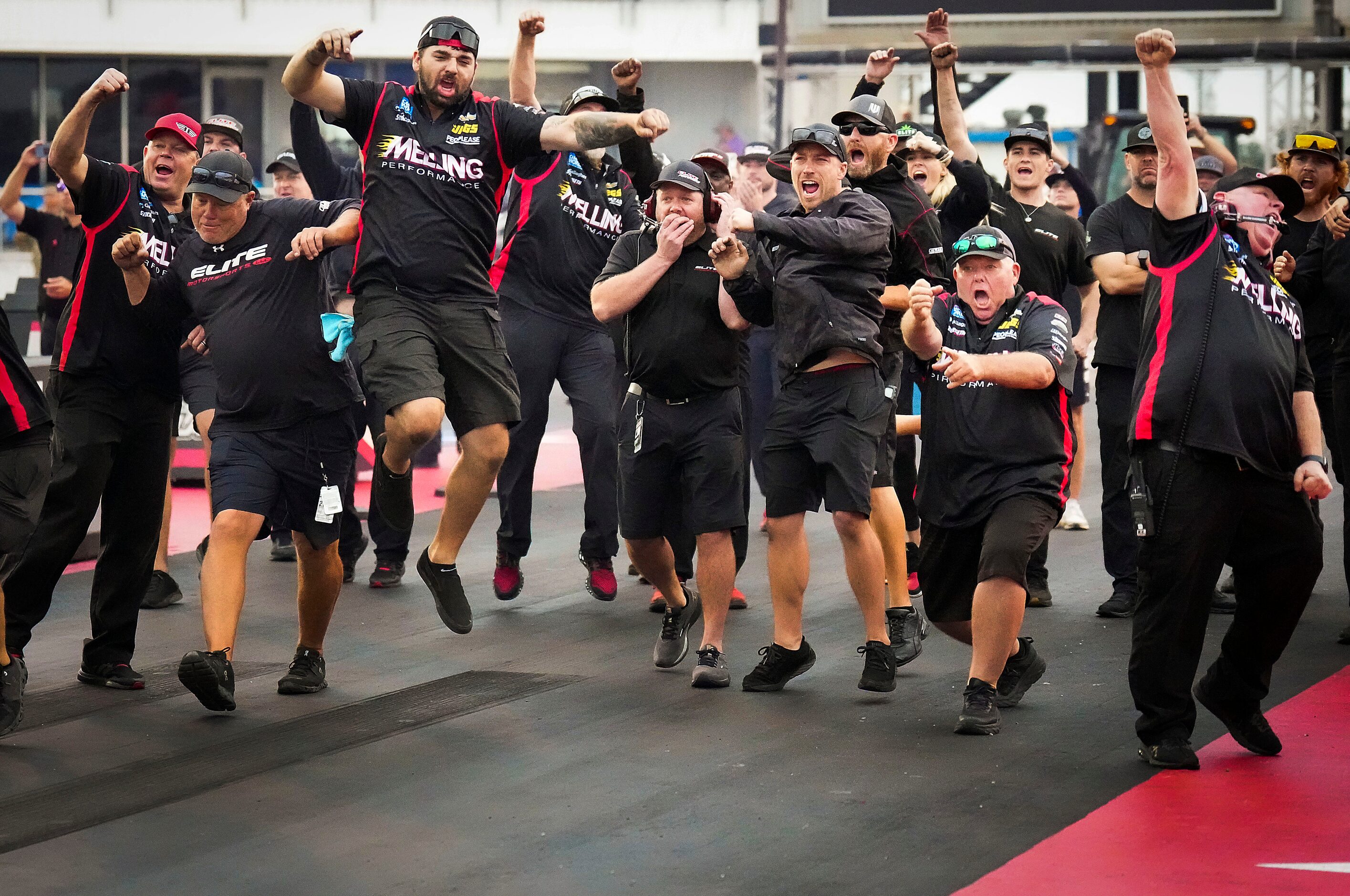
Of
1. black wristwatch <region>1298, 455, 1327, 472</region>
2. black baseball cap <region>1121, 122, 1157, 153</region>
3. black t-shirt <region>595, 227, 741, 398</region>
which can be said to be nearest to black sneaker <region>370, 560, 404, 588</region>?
black t-shirt <region>595, 227, 741, 398</region>

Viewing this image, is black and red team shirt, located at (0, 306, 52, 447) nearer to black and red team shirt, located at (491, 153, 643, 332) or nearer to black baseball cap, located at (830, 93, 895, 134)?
black and red team shirt, located at (491, 153, 643, 332)

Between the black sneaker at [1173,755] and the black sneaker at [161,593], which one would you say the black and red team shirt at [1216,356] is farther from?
the black sneaker at [161,593]

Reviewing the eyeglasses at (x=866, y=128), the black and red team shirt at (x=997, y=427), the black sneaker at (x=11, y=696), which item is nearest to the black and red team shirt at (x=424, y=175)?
the eyeglasses at (x=866, y=128)

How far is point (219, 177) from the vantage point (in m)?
6.62

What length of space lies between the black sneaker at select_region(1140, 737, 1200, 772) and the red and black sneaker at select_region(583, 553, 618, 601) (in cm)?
353

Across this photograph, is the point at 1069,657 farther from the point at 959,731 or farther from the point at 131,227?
the point at 131,227

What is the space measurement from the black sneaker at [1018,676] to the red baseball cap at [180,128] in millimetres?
4036

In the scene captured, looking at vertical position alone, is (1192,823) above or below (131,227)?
below

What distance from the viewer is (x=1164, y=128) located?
5434 mm

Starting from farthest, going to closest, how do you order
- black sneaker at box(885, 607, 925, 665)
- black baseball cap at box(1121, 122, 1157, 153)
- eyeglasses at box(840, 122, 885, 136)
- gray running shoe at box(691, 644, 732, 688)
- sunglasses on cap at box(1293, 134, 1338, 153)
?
1. black baseball cap at box(1121, 122, 1157, 153)
2. sunglasses on cap at box(1293, 134, 1338, 153)
3. eyeglasses at box(840, 122, 885, 136)
4. black sneaker at box(885, 607, 925, 665)
5. gray running shoe at box(691, 644, 732, 688)

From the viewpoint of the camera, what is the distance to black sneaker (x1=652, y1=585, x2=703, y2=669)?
23.9ft

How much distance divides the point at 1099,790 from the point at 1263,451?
4.01 ft

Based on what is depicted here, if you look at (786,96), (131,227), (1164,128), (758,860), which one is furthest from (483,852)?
(786,96)

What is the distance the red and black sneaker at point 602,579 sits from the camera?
8680mm
